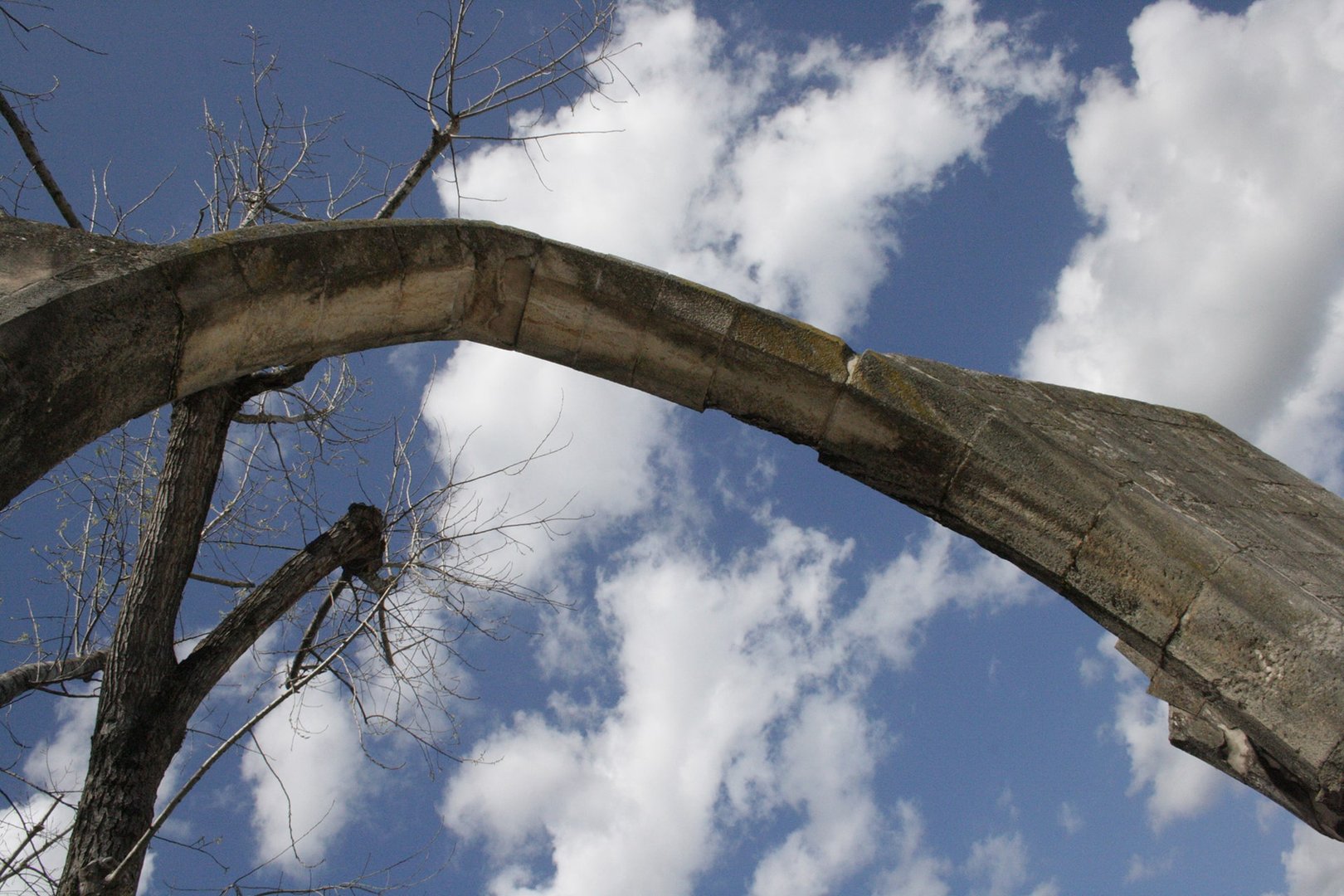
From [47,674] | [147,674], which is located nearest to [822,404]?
[147,674]

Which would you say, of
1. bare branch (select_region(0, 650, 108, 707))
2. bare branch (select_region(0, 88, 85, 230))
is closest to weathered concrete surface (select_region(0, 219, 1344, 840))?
bare branch (select_region(0, 88, 85, 230))

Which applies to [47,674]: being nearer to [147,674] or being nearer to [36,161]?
[147,674]

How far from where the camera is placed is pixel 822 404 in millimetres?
3658

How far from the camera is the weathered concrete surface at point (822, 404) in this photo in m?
2.72

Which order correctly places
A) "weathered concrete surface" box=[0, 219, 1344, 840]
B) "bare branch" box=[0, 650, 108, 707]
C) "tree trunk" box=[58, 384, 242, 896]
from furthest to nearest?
"bare branch" box=[0, 650, 108, 707]
"tree trunk" box=[58, 384, 242, 896]
"weathered concrete surface" box=[0, 219, 1344, 840]

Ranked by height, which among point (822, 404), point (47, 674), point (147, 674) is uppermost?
point (47, 674)

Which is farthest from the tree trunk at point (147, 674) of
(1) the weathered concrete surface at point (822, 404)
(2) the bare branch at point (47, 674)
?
(1) the weathered concrete surface at point (822, 404)

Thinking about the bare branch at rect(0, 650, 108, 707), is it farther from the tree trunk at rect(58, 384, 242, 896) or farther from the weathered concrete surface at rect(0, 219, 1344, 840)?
the weathered concrete surface at rect(0, 219, 1344, 840)

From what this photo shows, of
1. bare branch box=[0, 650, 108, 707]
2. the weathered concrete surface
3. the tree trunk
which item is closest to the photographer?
the weathered concrete surface

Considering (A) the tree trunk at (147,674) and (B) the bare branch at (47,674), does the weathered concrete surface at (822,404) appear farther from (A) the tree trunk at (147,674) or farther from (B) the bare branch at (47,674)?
(B) the bare branch at (47,674)

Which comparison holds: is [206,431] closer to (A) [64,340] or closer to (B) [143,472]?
(B) [143,472]

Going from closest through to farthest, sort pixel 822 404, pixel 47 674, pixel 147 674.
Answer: pixel 822 404, pixel 147 674, pixel 47 674

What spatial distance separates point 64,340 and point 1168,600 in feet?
10.4

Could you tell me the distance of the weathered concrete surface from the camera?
272 centimetres
